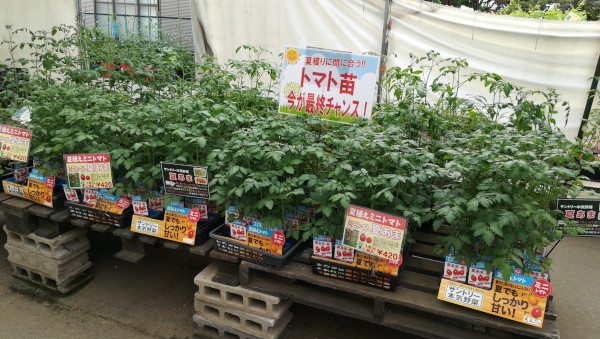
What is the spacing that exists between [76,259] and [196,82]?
1860 mm

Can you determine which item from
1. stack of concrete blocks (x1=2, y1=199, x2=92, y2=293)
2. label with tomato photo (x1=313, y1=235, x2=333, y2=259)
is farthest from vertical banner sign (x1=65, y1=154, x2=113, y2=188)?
label with tomato photo (x1=313, y1=235, x2=333, y2=259)

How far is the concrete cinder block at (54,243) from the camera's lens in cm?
341

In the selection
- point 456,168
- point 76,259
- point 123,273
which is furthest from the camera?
point 123,273

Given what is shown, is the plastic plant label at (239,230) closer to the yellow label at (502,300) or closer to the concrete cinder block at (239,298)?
the concrete cinder block at (239,298)

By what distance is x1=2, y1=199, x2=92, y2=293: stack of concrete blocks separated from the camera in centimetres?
343

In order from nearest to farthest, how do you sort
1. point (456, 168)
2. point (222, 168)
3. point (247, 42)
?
point (456, 168), point (222, 168), point (247, 42)

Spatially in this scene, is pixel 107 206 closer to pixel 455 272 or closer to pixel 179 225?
pixel 179 225

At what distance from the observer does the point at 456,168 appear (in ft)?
7.39

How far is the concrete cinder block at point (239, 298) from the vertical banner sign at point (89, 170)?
0.94m

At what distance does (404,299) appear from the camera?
7.84 feet

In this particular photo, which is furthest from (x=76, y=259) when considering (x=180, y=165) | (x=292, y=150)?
(x=292, y=150)

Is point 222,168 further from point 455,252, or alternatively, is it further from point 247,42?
point 247,42

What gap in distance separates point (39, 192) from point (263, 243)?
6.54 feet

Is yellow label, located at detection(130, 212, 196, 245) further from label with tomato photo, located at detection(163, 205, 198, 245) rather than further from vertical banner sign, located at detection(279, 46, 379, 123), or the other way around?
vertical banner sign, located at detection(279, 46, 379, 123)
